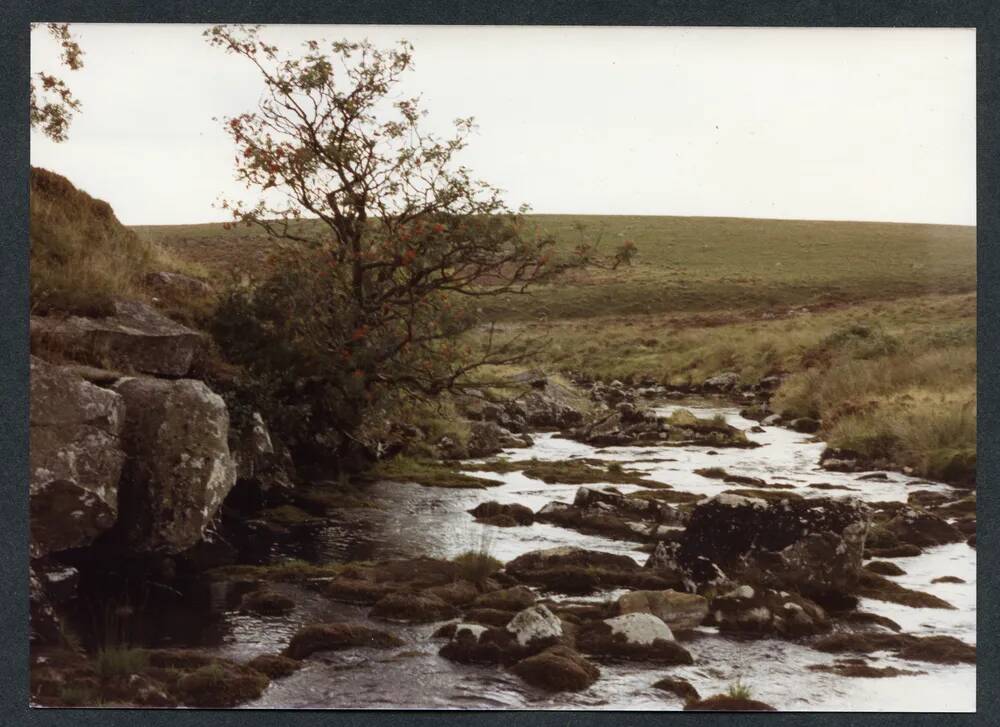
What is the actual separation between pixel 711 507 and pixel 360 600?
292cm

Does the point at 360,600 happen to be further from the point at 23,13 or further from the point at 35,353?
the point at 23,13

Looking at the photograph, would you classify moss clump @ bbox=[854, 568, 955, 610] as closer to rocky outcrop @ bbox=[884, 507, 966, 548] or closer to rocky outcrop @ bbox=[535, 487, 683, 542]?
rocky outcrop @ bbox=[884, 507, 966, 548]

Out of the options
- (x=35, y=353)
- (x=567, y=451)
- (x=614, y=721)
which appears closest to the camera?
(x=614, y=721)

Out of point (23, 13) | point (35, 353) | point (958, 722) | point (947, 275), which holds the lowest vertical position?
point (958, 722)

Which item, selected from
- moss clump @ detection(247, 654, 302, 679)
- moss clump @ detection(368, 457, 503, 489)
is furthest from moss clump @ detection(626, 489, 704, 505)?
moss clump @ detection(247, 654, 302, 679)

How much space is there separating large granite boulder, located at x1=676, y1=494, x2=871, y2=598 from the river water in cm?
21

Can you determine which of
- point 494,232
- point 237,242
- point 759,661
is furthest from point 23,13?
point 759,661

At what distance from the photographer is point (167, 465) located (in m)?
7.20

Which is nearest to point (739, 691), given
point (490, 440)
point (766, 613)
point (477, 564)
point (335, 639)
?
point (766, 613)

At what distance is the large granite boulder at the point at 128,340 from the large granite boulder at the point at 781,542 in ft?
14.8

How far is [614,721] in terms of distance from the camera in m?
6.78

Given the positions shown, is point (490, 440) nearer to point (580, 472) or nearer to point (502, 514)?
point (502, 514)

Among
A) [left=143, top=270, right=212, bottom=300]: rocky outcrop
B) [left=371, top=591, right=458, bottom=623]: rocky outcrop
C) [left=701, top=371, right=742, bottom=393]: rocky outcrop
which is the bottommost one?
[left=371, top=591, right=458, bottom=623]: rocky outcrop

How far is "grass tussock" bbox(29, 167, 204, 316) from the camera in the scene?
24.6 feet
